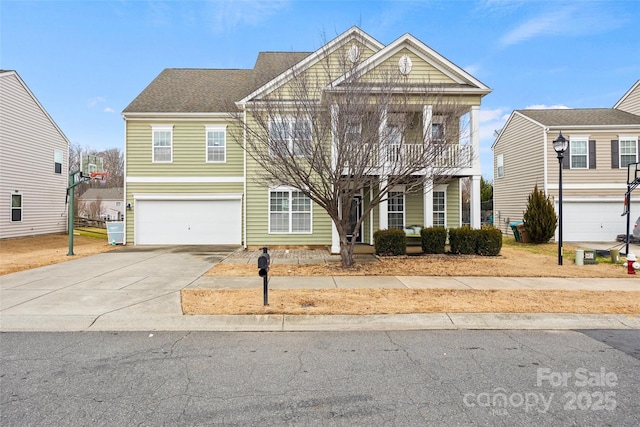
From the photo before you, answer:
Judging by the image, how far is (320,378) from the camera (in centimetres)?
367

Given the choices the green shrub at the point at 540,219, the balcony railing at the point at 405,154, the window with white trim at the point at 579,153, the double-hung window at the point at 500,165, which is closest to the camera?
the balcony railing at the point at 405,154

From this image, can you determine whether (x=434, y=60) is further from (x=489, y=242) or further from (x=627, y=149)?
(x=627, y=149)

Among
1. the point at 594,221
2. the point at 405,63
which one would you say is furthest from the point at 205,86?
the point at 594,221

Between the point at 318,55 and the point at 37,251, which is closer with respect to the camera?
the point at 318,55

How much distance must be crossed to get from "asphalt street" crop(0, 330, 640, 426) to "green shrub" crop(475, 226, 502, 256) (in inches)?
303

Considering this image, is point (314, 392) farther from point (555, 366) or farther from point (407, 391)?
point (555, 366)

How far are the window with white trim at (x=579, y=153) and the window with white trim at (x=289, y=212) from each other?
14420 mm

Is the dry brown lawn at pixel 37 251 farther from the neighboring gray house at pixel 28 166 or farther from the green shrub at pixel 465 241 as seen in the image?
the green shrub at pixel 465 241

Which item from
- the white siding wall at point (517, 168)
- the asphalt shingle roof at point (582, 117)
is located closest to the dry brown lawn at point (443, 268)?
the white siding wall at point (517, 168)

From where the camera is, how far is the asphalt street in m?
2.99

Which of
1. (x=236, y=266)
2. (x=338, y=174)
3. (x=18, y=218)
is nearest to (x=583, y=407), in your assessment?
(x=338, y=174)

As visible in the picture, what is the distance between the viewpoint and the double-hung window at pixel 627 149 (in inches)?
710

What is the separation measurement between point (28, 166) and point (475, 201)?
22798mm

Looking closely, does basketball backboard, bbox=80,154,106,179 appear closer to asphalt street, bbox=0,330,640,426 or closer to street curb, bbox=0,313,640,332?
street curb, bbox=0,313,640,332
